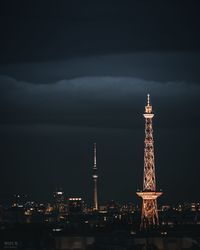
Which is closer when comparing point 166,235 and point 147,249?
point 147,249

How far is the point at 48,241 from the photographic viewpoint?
177 ft

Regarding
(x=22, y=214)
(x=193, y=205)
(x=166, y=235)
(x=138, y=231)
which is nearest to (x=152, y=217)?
(x=138, y=231)

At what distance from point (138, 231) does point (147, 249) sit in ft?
46.8

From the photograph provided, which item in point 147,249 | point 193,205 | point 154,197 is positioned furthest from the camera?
point 193,205

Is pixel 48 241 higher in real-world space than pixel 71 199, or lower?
lower

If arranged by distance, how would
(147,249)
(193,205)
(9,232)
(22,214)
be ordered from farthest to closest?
(193,205)
(22,214)
(9,232)
(147,249)

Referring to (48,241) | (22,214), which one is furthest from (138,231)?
→ (22,214)

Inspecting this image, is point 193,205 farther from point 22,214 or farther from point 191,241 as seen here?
point 191,241

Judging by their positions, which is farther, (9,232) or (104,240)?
(9,232)

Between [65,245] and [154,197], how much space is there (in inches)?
566

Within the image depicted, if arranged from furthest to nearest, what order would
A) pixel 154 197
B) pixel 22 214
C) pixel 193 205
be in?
pixel 193 205 → pixel 22 214 → pixel 154 197

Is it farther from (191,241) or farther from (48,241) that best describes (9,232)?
(191,241)

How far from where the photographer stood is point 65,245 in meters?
51.2

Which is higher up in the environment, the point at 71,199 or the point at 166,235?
the point at 71,199
